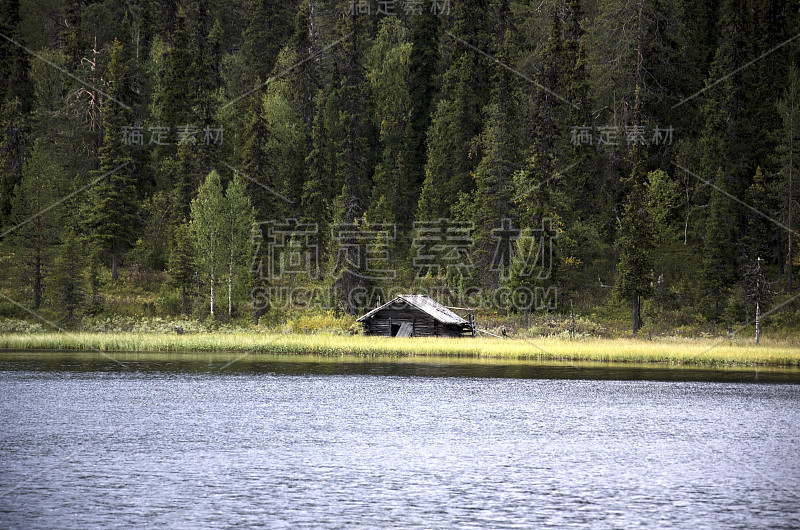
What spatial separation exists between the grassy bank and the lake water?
5.78 meters

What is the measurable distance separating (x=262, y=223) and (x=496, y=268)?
2370 centimetres

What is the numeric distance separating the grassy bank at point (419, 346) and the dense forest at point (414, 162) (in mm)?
7380

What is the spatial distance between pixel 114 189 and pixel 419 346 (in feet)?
134

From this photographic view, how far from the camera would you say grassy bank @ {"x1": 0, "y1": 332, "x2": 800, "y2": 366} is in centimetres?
5069

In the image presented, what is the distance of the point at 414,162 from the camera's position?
91312 mm

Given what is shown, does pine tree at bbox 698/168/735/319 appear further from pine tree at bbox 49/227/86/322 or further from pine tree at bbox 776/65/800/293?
pine tree at bbox 49/227/86/322

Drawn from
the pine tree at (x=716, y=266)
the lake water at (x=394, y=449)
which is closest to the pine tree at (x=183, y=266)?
the lake water at (x=394, y=449)

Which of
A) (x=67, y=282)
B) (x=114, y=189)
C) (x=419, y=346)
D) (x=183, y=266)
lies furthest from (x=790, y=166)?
(x=114, y=189)

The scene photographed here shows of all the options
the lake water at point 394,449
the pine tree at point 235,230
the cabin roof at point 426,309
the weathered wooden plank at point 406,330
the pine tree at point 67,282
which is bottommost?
the lake water at point 394,449

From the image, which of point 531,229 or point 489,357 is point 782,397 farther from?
point 531,229

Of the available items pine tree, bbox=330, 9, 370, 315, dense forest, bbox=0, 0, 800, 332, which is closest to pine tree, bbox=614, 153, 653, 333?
dense forest, bbox=0, 0, 800, 332

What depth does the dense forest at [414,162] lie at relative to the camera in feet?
Result: 224

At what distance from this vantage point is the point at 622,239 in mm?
63062

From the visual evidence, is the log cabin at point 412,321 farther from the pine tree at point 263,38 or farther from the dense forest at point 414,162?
the pine tree at point 263,38
